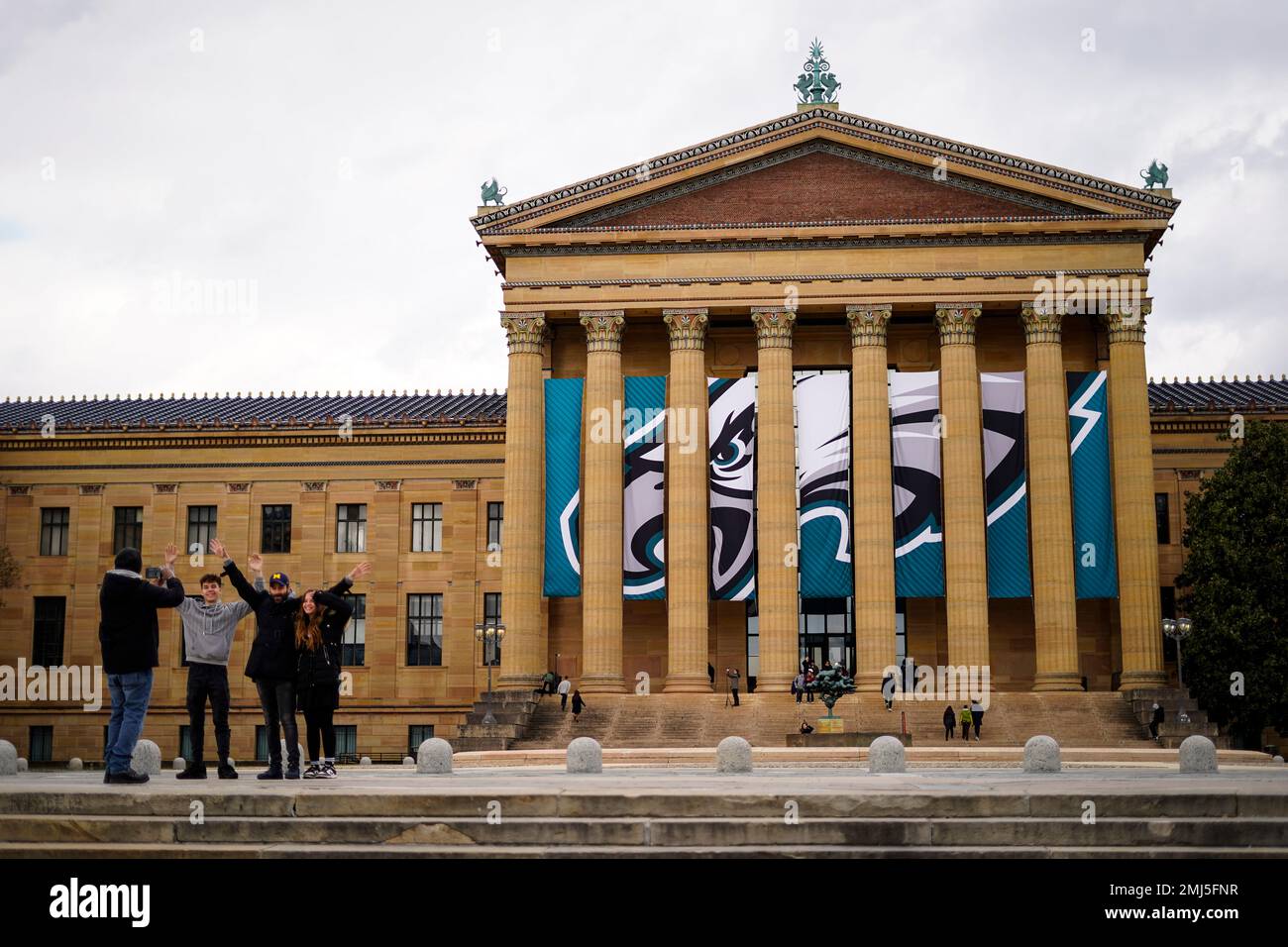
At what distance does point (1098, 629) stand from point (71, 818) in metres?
49.6

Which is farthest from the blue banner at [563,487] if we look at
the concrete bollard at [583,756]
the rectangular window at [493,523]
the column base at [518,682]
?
the concrete bollard at [583,756]

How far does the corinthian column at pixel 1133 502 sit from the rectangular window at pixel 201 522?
39.7 metres

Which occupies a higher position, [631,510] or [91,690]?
[631,510]

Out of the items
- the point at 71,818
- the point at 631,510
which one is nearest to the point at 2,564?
the point at 631,510

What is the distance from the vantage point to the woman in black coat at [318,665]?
2134 centimetres

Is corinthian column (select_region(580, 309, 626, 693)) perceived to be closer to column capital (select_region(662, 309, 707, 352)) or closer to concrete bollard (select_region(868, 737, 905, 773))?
column capital (select_region(662, 309, 707, 352))

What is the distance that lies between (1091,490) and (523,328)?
23.0 metres

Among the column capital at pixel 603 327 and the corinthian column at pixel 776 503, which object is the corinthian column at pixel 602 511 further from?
the corinthian column at pixel 776 503

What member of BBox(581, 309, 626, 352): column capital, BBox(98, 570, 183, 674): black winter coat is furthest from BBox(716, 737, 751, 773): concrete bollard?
BBox(581, 309, 626, 352): column capital

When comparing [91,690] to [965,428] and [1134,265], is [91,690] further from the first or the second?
[1134,265]

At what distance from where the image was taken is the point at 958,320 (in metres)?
57.8

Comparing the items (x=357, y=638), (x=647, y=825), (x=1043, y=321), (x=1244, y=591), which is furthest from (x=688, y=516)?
(x=647, y=825)

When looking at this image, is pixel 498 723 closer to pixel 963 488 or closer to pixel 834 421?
pixel 834 421
